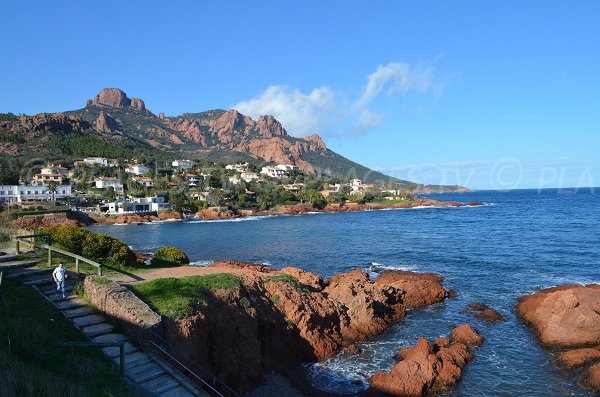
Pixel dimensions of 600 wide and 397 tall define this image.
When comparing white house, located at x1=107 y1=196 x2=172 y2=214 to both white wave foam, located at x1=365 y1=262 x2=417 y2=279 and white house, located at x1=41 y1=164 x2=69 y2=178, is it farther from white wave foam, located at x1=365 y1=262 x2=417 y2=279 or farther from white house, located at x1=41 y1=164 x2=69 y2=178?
white wave foam, located at x1=365 y1=262 x2=417 y2=279

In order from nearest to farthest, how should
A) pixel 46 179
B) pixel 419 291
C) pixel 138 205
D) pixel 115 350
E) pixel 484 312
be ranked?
pixel 115 350 < pixel 484 312 < pixel 419 291 < pixel 138 205 < pixel 46 179

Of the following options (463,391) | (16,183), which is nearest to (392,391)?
(463,391)

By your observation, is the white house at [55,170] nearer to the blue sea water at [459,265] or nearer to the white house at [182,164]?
the white house at [182,164]

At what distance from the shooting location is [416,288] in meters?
24.6

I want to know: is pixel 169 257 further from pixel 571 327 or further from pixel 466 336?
pixel 571 327

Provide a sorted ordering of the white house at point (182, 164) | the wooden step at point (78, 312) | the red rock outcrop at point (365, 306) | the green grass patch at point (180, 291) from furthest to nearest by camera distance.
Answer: the white house at point (182, 164)
the red rock outcrop at point (365, 306)
the green grass patch at point (180, 291)
the wooden step at point (78, 312)

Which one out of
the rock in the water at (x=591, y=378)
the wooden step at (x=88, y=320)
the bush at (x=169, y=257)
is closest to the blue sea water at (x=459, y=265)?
the rock in the water at (x=591, y=378)

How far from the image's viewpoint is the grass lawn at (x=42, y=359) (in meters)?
5.52

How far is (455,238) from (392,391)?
39.2m

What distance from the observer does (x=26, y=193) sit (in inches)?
3440

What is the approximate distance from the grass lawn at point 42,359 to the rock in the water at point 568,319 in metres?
17.5

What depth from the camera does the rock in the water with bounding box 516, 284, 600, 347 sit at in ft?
57.5

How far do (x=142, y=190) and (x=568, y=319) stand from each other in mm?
102761

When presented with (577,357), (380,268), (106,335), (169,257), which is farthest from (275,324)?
(380,268)
